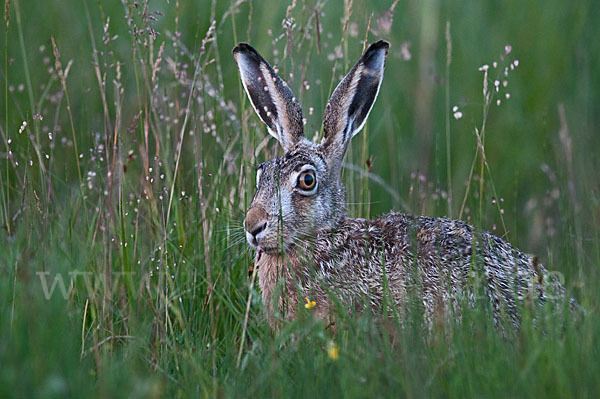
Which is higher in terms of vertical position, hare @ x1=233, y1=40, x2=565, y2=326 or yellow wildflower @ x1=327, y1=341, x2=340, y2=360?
hare @ x1=233, y1=40, x2=565, y2=326

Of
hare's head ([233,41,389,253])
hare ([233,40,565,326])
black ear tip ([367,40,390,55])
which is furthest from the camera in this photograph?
black ear tip ([367,40,390,55])

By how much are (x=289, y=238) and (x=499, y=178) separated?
2.92m

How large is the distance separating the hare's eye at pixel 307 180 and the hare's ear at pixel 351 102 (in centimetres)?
35

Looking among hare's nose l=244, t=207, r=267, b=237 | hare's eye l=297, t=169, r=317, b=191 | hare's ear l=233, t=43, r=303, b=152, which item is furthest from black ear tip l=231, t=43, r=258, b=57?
hare's nose l=244, t=207, r=267, b=237

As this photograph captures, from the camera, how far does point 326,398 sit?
Answer: 10.5ft

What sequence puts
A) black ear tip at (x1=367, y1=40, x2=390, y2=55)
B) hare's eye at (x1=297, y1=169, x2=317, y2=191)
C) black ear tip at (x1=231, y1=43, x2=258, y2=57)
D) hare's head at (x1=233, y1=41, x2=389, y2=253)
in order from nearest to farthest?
hare's head at (x1=233, y1=41, x2=389, y2=253)
hare's eye at (x1=297, y1=169, x2=317, y2=191)
black ear tip at (x1=367, y1=40, x2=390, y2=55)
black ear tip at (x1=231, y1=43, x2=258, y2=57)

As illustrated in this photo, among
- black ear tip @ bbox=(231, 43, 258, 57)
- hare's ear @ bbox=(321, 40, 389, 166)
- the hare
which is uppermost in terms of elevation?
black ear tip @ bbox=(231, 43, 258, 57)

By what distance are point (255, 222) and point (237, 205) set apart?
0.91m

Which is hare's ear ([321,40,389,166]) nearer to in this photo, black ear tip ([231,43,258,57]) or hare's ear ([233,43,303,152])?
hare's ear ([233,43,303,152])

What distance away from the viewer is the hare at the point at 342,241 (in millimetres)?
4406

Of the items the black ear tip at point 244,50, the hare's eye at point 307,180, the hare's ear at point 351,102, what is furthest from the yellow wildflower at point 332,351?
the black ear tip at point 244,50

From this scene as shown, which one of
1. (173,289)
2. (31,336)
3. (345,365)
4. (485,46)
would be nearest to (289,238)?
(173,289)

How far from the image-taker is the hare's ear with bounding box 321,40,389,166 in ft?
17.5

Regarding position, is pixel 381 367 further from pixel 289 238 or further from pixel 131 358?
pixel 289 238
